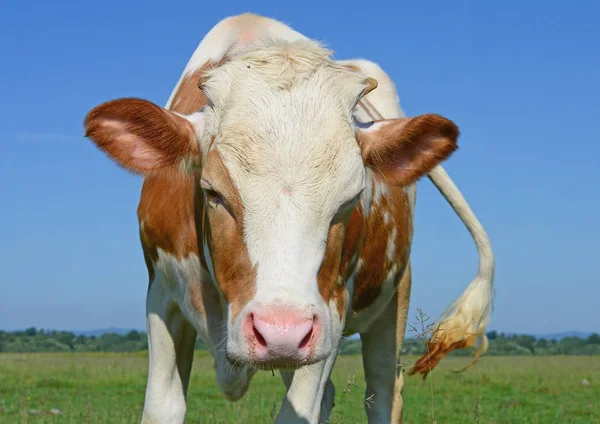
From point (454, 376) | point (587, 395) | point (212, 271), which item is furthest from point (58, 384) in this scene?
point (212, 271)

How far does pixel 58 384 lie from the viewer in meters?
18.2

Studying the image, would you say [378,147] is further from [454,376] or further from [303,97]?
[454,376]

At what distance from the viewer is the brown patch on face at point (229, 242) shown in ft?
13.7

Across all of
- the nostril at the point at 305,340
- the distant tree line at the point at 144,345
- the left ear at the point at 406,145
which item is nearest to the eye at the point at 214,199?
the nostril at the point at 305,340

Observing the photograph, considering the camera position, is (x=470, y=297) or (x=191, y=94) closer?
(x=191, y=94)

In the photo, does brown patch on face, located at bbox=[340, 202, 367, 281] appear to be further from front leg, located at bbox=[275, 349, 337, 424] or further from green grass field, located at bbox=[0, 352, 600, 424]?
green grass field, located at bbox=[0, 352, 600, 424]

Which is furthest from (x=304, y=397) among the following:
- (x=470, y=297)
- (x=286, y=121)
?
(x=470, y=297)

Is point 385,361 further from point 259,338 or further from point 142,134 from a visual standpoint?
point 259,338

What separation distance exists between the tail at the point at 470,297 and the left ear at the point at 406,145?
12.6 ft

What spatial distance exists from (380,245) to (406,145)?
1.63m

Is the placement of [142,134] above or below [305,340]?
above

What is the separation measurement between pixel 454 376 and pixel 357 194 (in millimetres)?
17279

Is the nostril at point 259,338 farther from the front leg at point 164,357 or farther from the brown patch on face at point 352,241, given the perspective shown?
the front leg at point 164,357

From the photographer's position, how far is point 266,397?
15.4m
